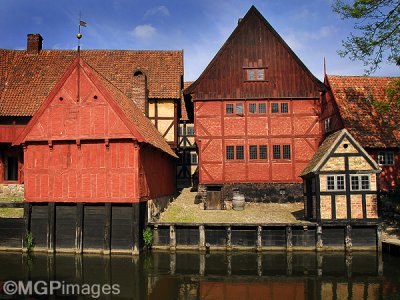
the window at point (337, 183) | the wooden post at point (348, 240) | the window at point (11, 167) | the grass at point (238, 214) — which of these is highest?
the window at point (11, 167)

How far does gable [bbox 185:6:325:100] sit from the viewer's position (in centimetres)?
2606

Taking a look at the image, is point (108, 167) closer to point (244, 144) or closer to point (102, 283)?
point (102, 283)

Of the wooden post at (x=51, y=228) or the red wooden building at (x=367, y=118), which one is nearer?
the wooden post at (x=51, y=228)

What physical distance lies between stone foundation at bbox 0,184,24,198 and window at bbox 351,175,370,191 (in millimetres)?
21083

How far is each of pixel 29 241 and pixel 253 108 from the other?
16.2 m

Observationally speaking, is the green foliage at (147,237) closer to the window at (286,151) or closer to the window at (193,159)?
the window at (286,151)

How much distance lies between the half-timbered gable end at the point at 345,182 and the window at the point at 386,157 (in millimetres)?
6266

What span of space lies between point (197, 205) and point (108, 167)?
7.75m

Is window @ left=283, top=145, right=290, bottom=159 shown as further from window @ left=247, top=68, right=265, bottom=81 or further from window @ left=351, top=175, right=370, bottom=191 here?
window @ left=351, top=175, right=370, bottom=191

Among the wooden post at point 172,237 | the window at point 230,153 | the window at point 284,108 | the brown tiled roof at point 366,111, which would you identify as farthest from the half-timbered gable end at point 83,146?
the brown tiled roof at point 366,111

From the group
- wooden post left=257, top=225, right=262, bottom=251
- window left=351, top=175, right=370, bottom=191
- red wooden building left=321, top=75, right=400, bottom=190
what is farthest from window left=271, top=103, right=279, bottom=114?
wooden post left=257, top=225, right=262, bottom=251

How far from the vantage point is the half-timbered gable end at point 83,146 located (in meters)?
19.3

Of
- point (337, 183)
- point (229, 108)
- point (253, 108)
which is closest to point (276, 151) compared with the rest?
point (253, 108)

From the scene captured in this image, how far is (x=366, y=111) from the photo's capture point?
26.8 metres
